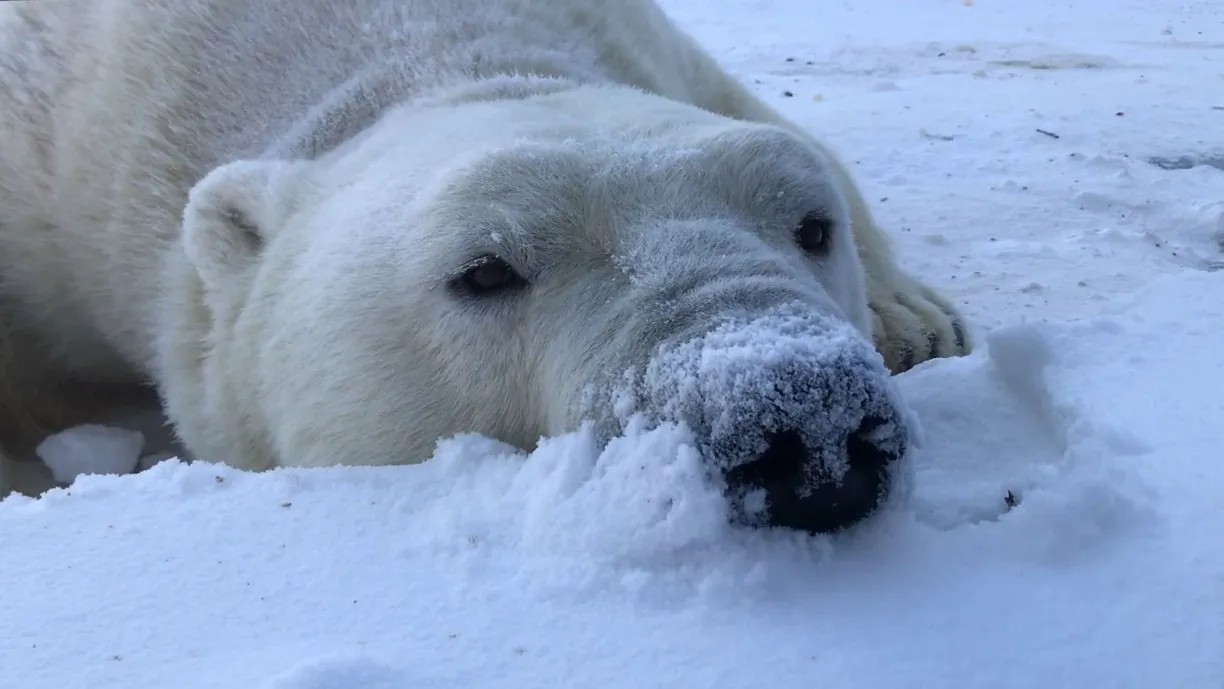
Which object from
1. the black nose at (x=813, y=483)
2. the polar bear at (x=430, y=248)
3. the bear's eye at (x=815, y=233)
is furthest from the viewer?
the bear's eye at (x=815, y=233)

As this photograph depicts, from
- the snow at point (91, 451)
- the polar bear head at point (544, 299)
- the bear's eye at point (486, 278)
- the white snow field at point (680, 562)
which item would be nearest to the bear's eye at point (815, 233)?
the polar bear head at point (544, 299)

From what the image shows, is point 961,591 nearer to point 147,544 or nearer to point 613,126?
point 147,544

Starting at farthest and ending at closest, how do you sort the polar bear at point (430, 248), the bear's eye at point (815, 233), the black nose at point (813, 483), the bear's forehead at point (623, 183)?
1. the bear's eye at point (815, 233)
2. the bear's forehead at point (623, 183)
3. the polar bear at point (430, 248)
4. the black nose at point (813, 483)

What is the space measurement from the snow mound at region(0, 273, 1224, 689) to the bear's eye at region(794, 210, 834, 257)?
530 mm

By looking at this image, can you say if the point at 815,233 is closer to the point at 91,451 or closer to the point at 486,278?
the point at 486,278

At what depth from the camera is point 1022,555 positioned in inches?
44.5

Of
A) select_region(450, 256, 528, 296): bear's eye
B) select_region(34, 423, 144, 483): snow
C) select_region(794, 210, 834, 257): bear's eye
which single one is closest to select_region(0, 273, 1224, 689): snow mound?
select_region(450, 256, 528, 296): bear's eye

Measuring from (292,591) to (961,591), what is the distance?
0.67 metres

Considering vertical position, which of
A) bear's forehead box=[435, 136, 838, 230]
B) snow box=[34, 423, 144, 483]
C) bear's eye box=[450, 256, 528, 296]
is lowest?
snow box=[34, 423, 144, 483]

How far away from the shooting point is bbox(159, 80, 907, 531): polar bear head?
4.03 feet

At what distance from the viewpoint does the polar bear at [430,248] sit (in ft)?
4.37

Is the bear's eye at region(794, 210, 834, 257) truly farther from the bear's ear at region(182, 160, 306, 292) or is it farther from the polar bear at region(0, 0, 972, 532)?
the bear's ear at region(182, 160, 306, 292)

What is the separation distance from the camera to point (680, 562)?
116cm

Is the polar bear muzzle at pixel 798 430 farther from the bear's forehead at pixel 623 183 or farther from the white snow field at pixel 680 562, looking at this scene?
the bear's forehead at pixel 623 183
